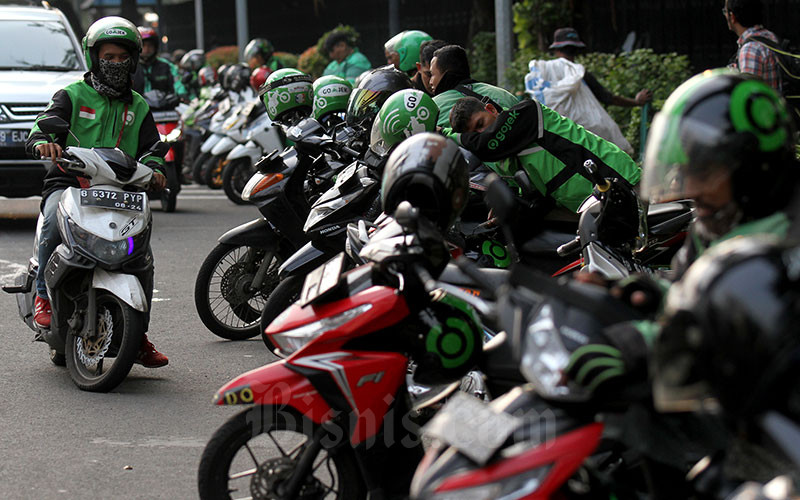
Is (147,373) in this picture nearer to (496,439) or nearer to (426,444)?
(426,444)

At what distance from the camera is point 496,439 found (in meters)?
2.63

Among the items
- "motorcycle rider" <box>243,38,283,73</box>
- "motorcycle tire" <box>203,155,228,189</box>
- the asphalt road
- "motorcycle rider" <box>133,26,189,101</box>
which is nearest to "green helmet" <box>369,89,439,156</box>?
the asphalt road

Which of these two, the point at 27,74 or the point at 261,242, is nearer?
the point at 261,242

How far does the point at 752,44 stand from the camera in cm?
743

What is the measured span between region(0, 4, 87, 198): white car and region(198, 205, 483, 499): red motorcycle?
26.1 ft

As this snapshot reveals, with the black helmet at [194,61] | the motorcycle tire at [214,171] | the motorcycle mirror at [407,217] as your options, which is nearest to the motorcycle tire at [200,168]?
the motorcycle tire at [214,171]

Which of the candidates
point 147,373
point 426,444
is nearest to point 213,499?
point 426,444

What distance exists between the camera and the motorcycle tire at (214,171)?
15062 mm

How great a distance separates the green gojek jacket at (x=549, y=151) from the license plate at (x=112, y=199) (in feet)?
5.45

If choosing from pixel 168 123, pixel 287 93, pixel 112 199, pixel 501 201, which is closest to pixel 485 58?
pixel 168 123

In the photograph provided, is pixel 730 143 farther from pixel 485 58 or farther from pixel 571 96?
pixel 485 58

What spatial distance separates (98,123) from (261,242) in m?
1.28

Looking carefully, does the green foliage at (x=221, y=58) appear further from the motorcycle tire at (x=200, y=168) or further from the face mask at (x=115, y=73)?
the face mask at (x=115, y=73)

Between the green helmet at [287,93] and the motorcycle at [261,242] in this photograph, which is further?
the green helmet at [287,93]
